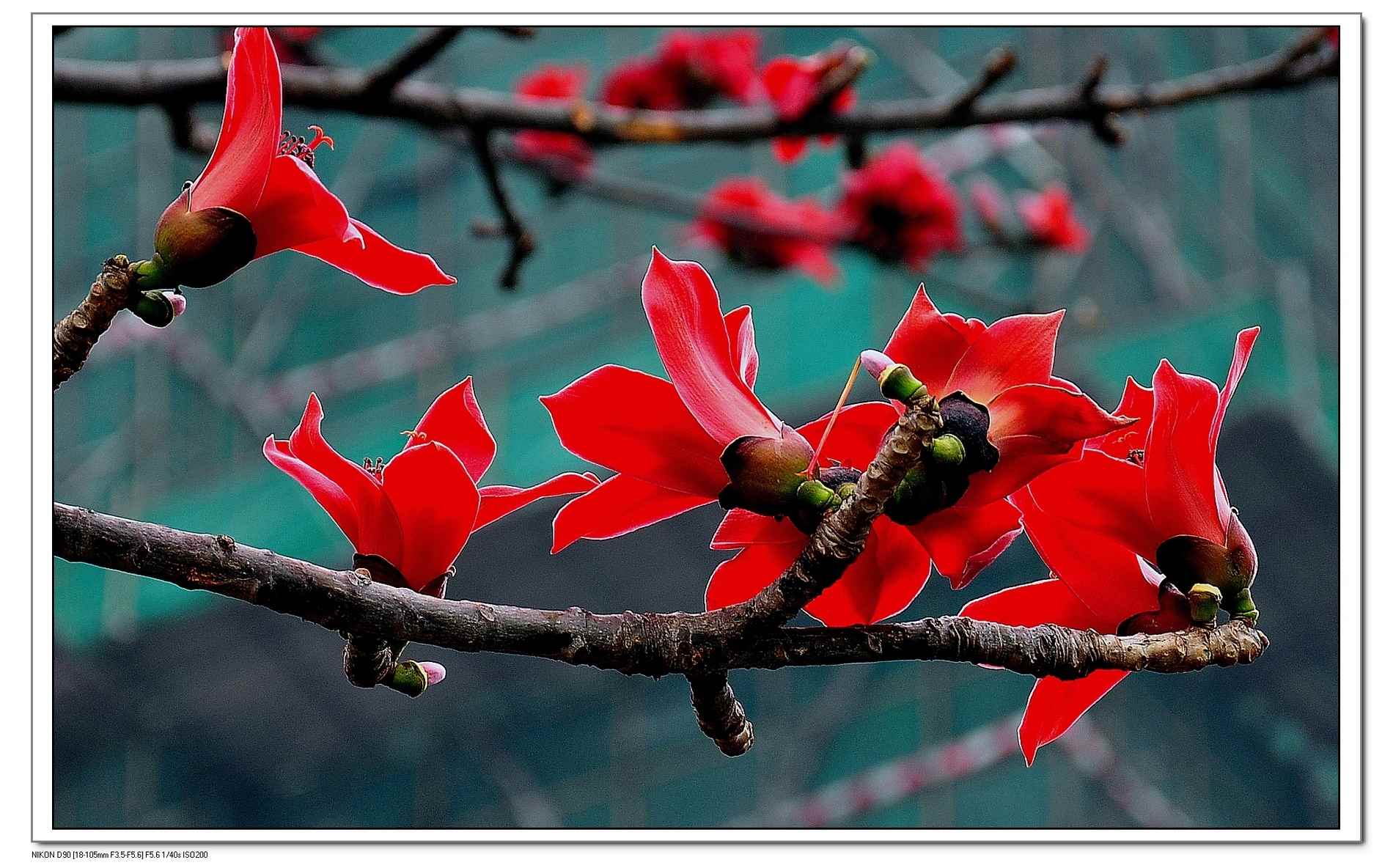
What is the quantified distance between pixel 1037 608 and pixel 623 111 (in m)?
0.84

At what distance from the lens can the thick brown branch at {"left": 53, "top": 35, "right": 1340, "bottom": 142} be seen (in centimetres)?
104

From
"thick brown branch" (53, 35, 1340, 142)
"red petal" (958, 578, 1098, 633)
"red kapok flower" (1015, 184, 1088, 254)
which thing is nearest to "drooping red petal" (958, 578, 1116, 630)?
"red petal" (958, 578, 1098, 633)

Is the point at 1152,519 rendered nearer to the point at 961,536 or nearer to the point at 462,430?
the point at 961,536

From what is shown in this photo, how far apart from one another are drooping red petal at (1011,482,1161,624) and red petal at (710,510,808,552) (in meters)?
0.08

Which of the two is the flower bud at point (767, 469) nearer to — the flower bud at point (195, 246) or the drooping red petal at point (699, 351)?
the drooping red petal at point (699, 351)

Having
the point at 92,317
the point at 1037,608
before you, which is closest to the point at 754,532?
the point at 1037,608

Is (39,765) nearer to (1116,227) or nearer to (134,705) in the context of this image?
(134,705)

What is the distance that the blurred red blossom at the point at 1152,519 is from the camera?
19.2 inches

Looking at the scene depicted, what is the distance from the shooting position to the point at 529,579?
2920 millimetres

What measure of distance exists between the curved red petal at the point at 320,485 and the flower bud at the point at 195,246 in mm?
64

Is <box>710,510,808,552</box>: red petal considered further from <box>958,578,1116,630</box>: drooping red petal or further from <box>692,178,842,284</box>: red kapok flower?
<box>692,178,842,284</box>: red kapok flower

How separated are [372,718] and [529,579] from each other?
1.96ft

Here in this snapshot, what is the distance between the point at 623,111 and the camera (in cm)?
127
